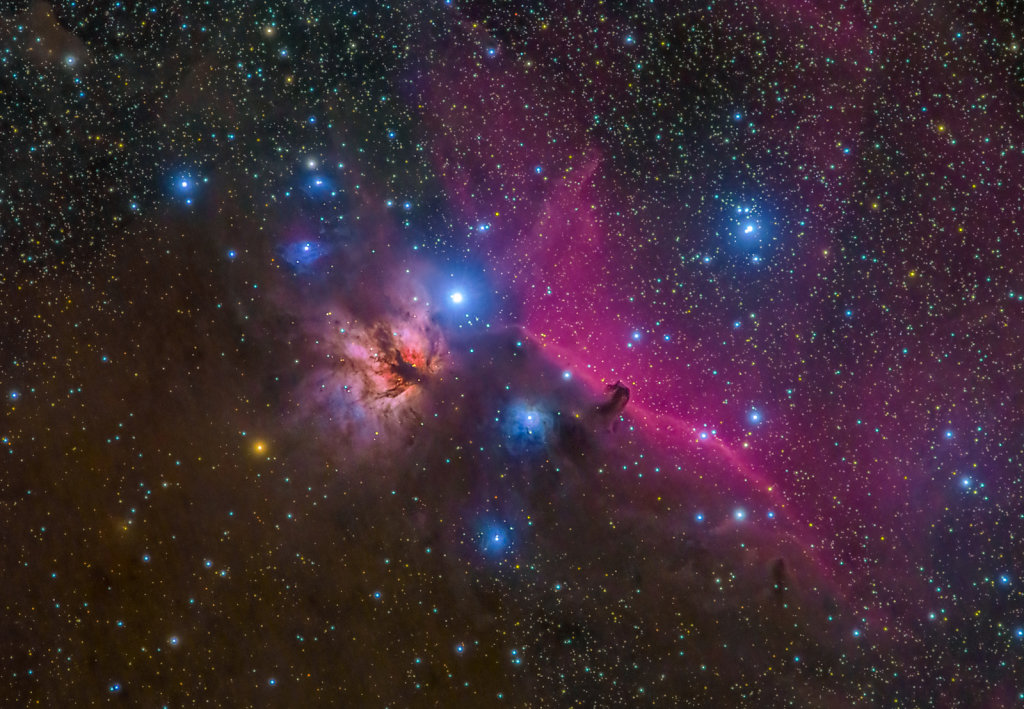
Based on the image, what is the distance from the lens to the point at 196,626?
1179mm

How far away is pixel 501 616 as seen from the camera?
45.7 inches

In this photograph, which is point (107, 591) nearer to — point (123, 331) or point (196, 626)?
point (196, 626)

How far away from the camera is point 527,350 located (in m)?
1.16

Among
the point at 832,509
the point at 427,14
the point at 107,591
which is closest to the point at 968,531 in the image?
the point at 832,509

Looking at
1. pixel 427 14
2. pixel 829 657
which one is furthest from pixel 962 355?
pixel 427 14

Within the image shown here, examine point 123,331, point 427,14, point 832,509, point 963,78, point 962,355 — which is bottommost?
point 832,509

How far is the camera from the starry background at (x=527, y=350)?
113 centimetres

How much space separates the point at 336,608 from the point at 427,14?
1.17 metres

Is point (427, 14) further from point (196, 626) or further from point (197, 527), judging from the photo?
point (196, 626)

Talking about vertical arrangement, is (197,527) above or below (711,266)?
below

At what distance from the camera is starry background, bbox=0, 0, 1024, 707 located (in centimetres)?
113

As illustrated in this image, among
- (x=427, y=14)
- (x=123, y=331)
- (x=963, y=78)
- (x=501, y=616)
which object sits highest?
(x=427, y=14)

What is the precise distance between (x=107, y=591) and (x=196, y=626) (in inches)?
7.7

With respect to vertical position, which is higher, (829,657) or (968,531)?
(968,531)
